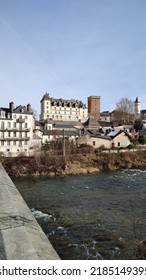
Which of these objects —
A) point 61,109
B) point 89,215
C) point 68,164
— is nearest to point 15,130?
point 68,164

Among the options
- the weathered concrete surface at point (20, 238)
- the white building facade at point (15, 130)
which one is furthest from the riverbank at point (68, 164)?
the weathered concrete surface at point (20, 238)

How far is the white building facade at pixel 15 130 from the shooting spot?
45.2 metres

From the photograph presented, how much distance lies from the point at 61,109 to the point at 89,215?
77478 millimetres

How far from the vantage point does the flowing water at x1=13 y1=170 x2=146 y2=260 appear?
1046 cm

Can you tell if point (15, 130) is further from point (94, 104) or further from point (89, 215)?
point (94, 104)

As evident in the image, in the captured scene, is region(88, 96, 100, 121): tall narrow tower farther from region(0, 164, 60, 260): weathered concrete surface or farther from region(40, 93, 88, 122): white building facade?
region(0, 164, 60, 260): weathered concrete surface

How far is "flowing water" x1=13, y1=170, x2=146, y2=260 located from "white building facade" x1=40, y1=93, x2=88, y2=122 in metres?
66.3

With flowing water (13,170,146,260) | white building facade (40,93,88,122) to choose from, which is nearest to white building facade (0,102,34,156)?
flowing water (13,170,146,260)

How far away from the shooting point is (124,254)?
375 inches

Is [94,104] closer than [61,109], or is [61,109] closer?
[61,109]

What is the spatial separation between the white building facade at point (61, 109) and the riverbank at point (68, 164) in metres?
51.5

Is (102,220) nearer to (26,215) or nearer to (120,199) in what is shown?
(120,199)

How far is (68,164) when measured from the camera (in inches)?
1357
